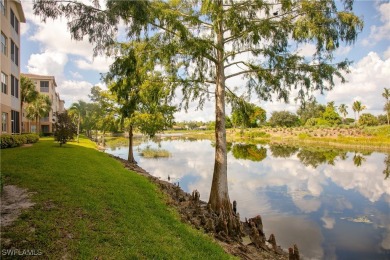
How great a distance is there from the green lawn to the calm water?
5607 mm

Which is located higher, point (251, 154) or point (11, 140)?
point (11, 140)

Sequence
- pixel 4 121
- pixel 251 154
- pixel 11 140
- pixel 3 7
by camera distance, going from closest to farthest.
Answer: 1. pixel 3 7
2. pixel 4 121
3. pixel 11 140
4. pixel 251 154

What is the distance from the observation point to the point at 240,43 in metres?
12.9

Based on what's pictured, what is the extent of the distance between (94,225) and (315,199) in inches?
619

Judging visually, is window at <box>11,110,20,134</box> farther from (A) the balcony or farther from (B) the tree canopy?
(A) the balcony

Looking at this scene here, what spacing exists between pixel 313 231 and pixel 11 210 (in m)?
12.1

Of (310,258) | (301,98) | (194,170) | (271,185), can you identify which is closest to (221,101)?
(301,98)

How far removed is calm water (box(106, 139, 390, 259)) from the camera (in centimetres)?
1185

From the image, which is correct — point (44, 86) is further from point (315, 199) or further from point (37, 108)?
point (315, 199)

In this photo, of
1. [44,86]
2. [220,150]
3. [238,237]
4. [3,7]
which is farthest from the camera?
[44,86]

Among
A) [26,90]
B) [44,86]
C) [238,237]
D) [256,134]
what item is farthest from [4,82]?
[256,134]

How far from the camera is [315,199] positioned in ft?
61.2

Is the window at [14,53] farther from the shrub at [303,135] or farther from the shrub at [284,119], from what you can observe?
the shrub at [284,119]

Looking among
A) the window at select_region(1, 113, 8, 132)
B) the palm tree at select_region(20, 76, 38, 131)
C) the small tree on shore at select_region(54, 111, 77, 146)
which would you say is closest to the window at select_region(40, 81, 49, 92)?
the palm tree at select_region(20, 76, 38, 131)
